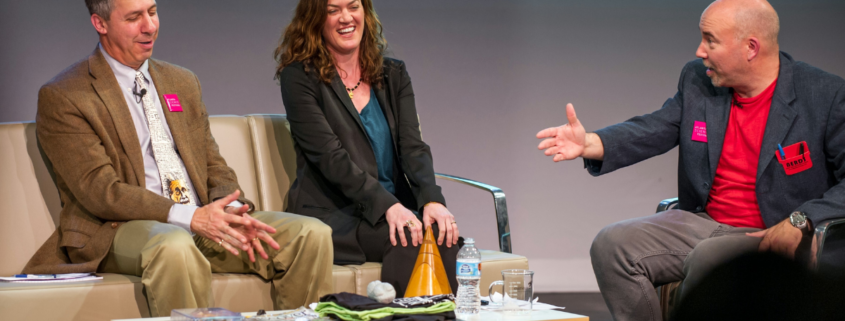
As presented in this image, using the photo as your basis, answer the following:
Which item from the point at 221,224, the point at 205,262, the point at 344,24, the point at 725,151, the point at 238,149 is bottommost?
the point at 205,262

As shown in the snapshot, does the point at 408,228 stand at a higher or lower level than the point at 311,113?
lower

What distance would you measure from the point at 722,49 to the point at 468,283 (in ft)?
4.20

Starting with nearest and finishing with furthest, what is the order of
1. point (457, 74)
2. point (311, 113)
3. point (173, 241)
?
point (173, 241) < point (311, 113) < point (457, 74)

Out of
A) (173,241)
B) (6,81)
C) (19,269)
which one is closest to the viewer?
(173,241)

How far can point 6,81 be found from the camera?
3879 mm

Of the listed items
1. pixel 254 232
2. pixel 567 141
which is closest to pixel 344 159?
pixel 254 232

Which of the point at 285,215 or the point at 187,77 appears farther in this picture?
the point at 187,77

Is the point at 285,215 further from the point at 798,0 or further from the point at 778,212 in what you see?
the point at 798,0

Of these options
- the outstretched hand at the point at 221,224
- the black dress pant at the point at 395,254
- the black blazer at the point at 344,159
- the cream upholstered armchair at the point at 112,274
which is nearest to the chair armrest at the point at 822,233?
the cream upholstered armchair at the point at 112,274

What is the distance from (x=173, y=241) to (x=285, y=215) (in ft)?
1.56

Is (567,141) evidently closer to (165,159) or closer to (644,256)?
(644,256)

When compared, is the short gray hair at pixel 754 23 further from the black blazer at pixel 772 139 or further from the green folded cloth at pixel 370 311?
the green folded cloth at pixel 370 311

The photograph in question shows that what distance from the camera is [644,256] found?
102 inches

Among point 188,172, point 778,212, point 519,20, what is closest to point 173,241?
point 188,172
